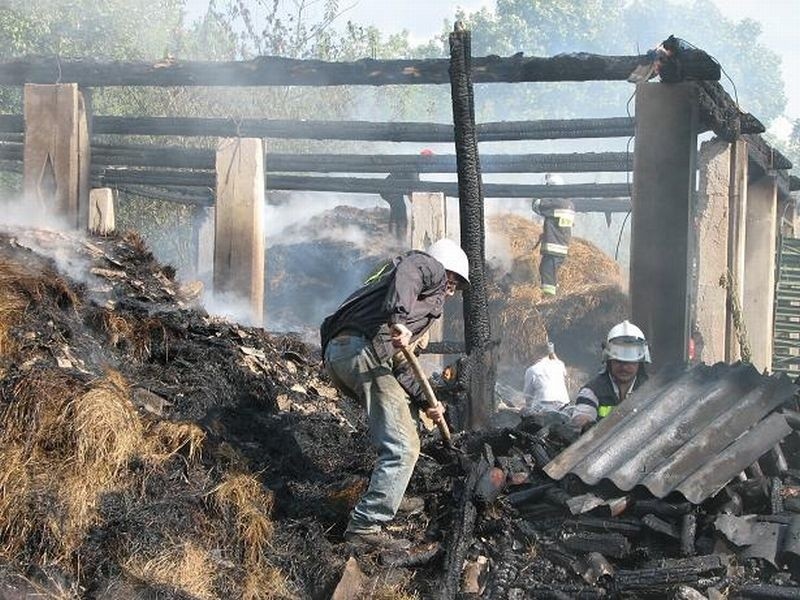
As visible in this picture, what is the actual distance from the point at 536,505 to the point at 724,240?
18.0 ft

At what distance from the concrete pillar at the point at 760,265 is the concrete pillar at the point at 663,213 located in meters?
5.00

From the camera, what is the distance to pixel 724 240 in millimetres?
11492

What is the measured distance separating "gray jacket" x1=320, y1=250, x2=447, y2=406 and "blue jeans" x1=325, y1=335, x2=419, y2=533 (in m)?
0.08

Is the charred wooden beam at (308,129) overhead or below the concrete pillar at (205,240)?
overhead

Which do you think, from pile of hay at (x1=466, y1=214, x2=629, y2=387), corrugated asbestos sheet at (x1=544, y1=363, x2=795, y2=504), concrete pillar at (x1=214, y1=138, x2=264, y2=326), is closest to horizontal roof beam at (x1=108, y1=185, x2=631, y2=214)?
pile of hay at (x1=466, y1=214, x2=629, y2=387)

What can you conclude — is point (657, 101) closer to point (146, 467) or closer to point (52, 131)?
point (146, 467)

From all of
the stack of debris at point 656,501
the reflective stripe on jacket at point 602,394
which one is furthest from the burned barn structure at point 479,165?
the stack of debris at point 656,501

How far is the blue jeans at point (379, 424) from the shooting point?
21.6ft

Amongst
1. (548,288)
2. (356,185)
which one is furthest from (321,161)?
(548,288)

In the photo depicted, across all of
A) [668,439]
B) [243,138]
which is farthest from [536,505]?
[243,138]

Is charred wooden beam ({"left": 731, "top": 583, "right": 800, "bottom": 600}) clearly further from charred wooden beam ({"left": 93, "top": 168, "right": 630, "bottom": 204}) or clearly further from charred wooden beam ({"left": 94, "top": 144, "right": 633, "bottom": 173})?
charred wooden beam ({"left": 93, "top": 168, "right": 630, "bottom": 204})

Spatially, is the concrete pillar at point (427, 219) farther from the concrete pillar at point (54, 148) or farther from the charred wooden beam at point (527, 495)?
the charred wooden beam at point (527, 495)

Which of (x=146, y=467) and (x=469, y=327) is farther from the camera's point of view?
(x=469, y=327)

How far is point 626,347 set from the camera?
28.1 ft
